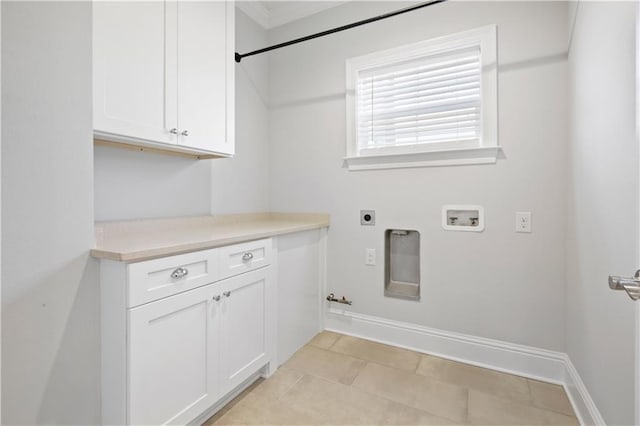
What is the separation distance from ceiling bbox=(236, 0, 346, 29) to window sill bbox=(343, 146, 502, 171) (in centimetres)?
130

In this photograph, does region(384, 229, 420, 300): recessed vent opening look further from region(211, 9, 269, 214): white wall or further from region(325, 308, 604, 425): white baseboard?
region(211, 9, 269, 214): white wall

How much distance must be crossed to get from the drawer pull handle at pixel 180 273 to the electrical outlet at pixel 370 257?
1.45 metres

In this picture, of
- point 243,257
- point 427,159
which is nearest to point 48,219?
point 243,257

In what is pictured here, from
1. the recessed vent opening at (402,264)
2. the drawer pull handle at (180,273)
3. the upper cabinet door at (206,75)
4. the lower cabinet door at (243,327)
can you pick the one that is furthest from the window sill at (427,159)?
the drawer pull handle at (180,273)

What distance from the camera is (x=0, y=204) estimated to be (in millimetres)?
988

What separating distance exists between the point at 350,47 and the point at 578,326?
2.37 m

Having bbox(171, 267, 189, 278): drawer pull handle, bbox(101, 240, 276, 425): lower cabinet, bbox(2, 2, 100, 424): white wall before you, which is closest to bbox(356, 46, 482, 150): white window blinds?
bbox(101, 240, 276, 425): lower cabinet

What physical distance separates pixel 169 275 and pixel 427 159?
177 centimetres

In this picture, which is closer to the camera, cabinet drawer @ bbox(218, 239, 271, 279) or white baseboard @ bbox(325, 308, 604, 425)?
cabinet drawer @ bbox(218, 239, 271, 279)

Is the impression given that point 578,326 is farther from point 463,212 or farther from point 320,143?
point 320,143

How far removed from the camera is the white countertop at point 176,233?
121 cm

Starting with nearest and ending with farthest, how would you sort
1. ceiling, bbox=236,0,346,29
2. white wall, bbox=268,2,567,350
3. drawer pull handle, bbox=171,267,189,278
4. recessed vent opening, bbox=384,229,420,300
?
drawer pull handle, bbox=171,267,189,278, white wall, bbox=268,2,567,350, recessed vent opening, bbox=384,229,420,300, ceiling, bbox=236,0,346,29

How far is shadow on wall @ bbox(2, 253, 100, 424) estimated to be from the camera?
3.37 feet

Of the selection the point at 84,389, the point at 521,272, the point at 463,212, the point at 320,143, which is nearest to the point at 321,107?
the point at 320,143
